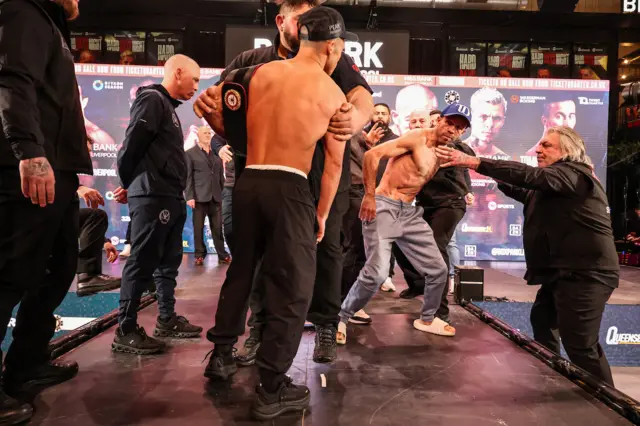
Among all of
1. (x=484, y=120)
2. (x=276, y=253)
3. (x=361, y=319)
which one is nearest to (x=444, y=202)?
(x=361, y=319)

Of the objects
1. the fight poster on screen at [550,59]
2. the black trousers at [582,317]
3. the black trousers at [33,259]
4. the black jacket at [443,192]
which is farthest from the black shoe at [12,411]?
the fight poster on screen at [550,59]

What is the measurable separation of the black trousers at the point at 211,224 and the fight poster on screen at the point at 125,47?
4.94 meters

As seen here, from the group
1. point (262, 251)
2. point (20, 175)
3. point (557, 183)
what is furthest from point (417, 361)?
point (20, 175)

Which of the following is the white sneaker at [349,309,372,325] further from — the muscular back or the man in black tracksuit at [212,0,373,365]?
the muscular back

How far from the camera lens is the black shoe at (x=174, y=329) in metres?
2.86

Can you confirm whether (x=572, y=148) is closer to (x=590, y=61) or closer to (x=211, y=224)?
(x=211, y=224)

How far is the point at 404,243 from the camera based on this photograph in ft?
10.3

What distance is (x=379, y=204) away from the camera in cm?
310

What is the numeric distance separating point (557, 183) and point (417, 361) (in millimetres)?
1436

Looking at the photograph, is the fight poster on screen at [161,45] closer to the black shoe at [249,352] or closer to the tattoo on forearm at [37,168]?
the black shoe at [249,352]

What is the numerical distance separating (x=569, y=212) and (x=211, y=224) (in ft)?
16.9

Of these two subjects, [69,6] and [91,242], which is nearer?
[69,6]

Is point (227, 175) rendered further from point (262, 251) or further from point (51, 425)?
point (51, 425)

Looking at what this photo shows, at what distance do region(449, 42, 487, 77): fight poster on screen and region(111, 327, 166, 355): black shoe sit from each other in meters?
9.27
